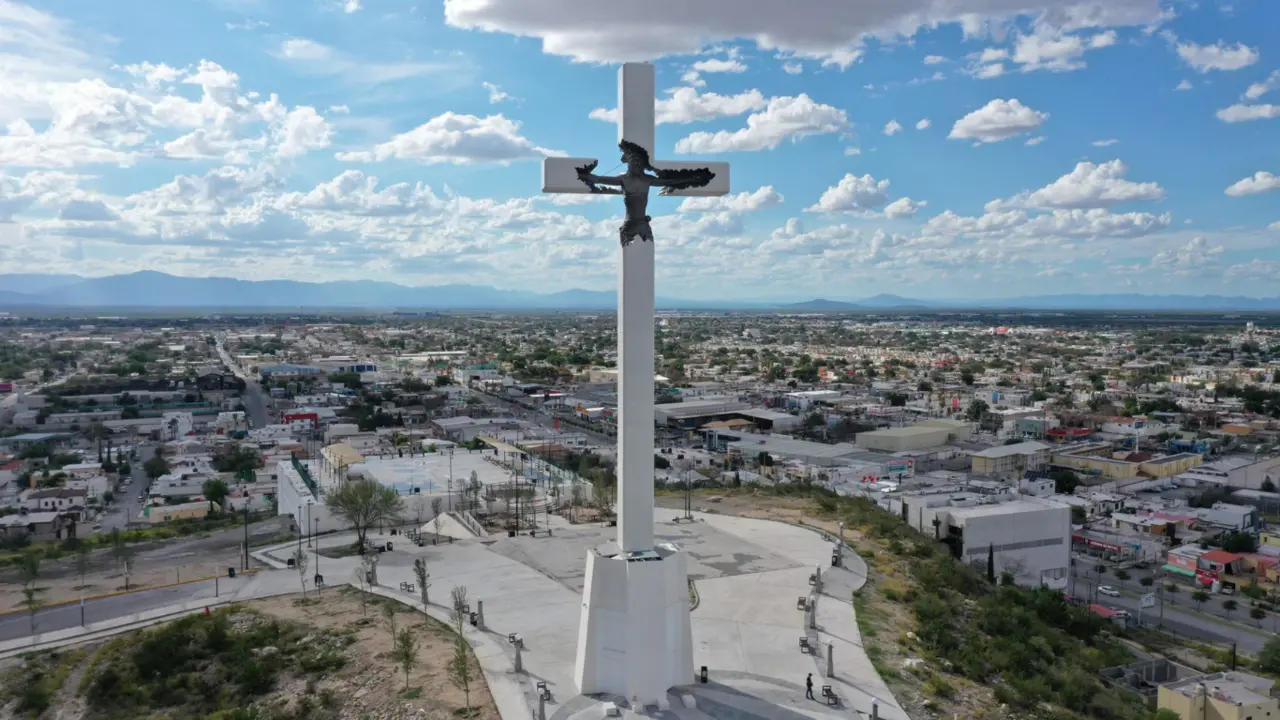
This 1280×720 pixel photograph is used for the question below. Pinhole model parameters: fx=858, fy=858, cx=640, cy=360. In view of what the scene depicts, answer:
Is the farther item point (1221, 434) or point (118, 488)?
point (1221, 434)

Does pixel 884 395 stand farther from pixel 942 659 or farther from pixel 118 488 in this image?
pixel 942 659

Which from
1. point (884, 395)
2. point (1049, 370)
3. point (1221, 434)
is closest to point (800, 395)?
point (884, 395)

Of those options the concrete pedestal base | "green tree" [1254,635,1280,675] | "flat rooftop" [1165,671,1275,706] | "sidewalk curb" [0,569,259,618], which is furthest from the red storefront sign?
"sidewalk curb" [0,569,259,618]

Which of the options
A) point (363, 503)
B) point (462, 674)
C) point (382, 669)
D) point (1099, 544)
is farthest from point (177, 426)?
point (1099, 544)

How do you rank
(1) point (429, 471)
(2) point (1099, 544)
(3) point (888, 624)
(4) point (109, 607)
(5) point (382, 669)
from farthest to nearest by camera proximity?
(2) point (1099, 544) < (1) point (429, 471) < (4) point (109, 607) < (3) point (888, 624) < (5) point (382, 669)

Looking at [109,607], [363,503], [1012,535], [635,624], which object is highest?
[635,624]

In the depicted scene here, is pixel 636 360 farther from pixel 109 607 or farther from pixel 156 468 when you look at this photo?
pixel 156 468
